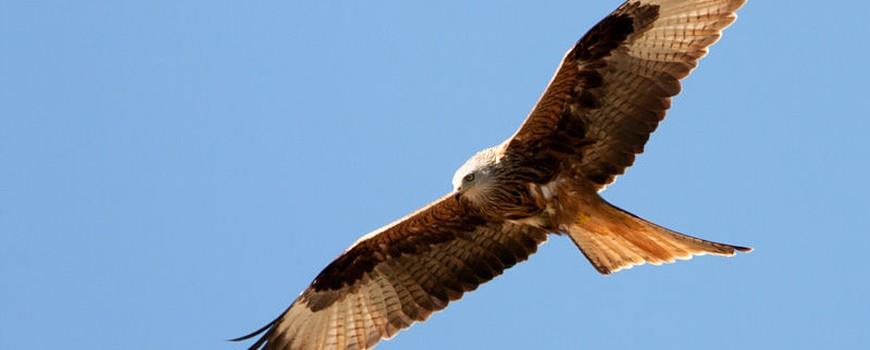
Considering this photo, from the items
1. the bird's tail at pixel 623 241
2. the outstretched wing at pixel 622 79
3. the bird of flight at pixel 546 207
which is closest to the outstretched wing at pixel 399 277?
the bird of flight at pixel 546 207

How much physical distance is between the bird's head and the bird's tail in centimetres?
78

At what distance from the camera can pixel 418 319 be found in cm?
1195

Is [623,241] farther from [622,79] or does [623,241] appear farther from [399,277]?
[399,277]

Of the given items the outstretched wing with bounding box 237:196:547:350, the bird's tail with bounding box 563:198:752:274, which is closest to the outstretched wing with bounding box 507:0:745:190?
→ the bird's tail with bounding box 563:198:752:274

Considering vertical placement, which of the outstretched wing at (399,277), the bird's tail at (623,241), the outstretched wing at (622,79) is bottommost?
the bird's tail at (623,241)

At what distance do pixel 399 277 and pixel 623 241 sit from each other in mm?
1815

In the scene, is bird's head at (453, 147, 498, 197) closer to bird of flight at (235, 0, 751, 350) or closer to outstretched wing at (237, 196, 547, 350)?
bird of flight at (235, 0, 751, 350)

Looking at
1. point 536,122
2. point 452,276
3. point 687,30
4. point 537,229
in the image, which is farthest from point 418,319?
point 687,30

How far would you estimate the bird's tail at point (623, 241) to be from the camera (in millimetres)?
11141

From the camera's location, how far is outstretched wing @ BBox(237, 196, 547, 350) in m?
11.9

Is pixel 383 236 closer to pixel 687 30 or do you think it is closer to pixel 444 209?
pixel 444 209

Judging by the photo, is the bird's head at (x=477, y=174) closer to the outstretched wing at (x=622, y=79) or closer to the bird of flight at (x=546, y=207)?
the bird of flight at (x=546, y=207)

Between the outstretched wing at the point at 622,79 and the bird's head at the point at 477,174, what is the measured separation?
0.18 meters

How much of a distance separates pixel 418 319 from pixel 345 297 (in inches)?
24.3
